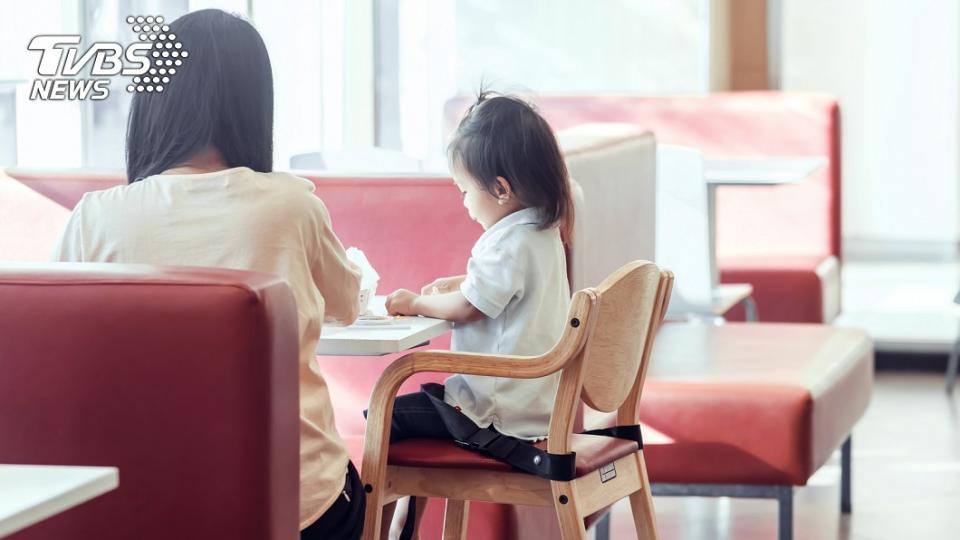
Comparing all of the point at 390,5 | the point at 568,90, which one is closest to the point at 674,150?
the point at 390,5

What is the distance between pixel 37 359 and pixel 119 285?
0.44 ft

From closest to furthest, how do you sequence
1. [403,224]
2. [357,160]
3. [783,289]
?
[403,224], [357,160], [783,289]

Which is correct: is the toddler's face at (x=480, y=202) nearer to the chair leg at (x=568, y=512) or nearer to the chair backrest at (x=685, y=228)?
the chair leg at (x=568, y=512)

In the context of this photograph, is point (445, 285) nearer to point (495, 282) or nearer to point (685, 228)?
point (495, 282)

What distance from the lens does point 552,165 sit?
104 inches

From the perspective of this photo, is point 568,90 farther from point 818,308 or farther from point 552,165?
point 552,165

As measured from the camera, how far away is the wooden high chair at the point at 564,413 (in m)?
2.37

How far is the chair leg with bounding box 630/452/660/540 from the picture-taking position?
266 cm

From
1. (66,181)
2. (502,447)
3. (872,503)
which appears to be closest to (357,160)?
(66,181)

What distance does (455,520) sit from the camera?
272cm

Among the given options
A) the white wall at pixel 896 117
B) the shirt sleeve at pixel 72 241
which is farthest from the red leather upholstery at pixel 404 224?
the white wall at pixel 896 117

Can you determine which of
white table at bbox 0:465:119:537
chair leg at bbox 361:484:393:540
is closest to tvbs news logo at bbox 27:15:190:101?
chair leg at bbox 361:484:393:540

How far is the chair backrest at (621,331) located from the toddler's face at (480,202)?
275 millimetres

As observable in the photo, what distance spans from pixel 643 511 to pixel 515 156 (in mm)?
679
